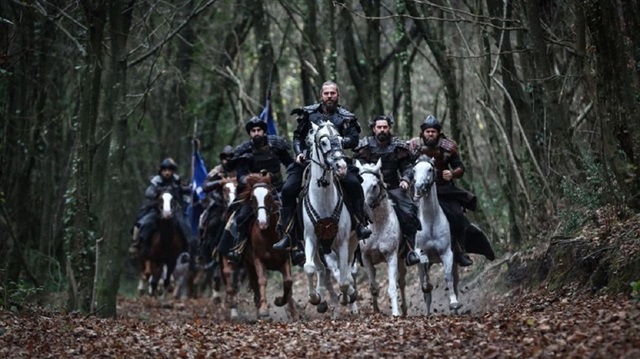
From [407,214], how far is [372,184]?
75 cm

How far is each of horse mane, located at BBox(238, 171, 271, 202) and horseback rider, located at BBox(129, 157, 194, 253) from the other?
863cm

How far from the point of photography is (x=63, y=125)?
30.6m

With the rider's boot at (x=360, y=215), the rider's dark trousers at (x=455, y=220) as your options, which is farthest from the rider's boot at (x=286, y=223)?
the rider's dark trousers at (x=455, y=220)

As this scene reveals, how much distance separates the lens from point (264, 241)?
1881 cm

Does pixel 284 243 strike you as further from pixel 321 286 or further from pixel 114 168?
pixel 114 168

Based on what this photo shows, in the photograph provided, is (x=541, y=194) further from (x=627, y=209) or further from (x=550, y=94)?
(x=627, y=209)

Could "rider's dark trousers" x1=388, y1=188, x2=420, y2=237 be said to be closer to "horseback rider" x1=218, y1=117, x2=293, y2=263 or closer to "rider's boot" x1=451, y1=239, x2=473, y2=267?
"rider's boot" x1=451, y1=239, x2=473, y2=267

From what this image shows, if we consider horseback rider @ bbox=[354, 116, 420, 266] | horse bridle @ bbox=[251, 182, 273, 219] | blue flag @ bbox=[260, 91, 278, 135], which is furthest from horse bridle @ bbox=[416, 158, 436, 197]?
blue flag @ bbox=[260, 91, 278, 135]

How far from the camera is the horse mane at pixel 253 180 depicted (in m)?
18.8

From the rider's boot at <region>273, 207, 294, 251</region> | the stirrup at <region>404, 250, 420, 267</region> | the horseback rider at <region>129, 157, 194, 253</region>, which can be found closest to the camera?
the rider's boot at <region>273, 207, 294, 251</region>

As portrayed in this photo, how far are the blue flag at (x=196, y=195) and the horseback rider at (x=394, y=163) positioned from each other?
12.4 metres

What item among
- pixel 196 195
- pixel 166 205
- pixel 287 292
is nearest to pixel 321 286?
pixel 287 292

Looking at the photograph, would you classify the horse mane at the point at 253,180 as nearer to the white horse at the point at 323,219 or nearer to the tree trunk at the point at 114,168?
A: the tree trunk at the point at 114,168

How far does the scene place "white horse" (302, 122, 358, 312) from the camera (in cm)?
1556
